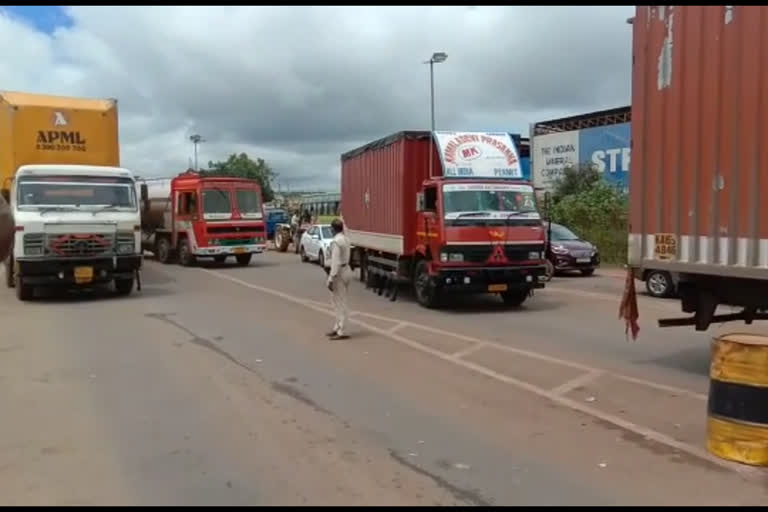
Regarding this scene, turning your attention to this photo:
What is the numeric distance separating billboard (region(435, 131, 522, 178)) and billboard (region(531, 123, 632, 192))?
20.4 m

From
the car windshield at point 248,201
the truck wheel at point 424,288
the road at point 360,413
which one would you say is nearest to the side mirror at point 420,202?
the truck wheel at point 424,288

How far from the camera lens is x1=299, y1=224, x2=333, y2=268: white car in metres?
24.7

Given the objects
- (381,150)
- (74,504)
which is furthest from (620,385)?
(381,150)

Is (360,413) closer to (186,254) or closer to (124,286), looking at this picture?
(124,286)

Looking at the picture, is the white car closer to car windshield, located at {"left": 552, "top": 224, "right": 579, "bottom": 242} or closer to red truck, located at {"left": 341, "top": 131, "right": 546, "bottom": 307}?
car windshield, located at {"left": 552, "top": 224, "right": 579, "bottom": 242}

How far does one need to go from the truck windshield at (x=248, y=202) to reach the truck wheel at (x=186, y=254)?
7.11 ft

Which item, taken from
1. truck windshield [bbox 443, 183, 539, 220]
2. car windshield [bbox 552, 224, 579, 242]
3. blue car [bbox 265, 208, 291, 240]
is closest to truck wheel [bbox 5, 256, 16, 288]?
truck windshield [bbox 443, 183, 539, 220]

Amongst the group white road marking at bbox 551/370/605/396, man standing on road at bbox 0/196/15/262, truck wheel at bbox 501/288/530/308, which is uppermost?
man standing on road at bbox 0/196/15/262

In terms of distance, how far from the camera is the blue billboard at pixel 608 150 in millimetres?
36812

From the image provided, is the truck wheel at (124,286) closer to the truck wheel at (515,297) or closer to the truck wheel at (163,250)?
the truck wheel at (515,297)

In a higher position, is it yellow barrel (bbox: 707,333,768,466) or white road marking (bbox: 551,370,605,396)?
yellow barrel (bbox: 707,333,768,466)

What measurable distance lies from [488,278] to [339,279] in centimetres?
344

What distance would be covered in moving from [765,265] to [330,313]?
802 centimetres

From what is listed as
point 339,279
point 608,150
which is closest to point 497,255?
point 339,279
